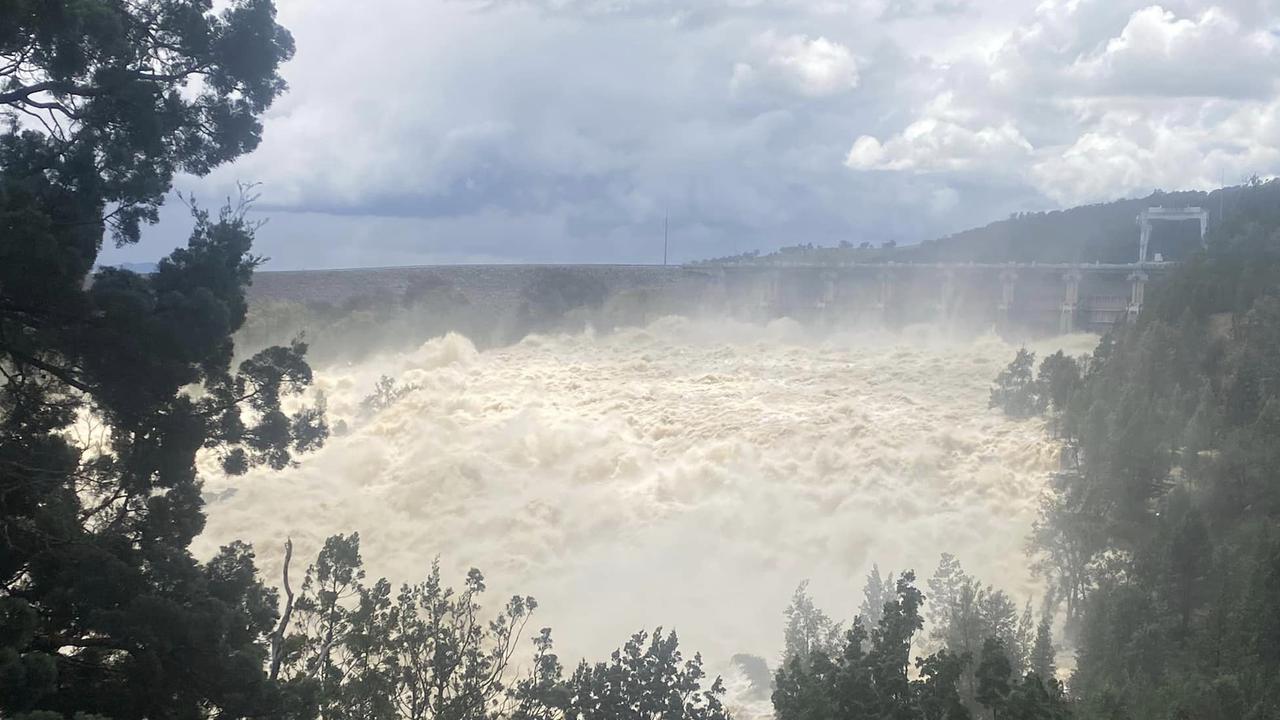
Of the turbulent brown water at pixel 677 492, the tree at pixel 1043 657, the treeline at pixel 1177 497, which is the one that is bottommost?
the turbulent brown water at pixel 677 492

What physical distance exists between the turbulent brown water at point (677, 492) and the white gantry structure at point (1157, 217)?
11332mm

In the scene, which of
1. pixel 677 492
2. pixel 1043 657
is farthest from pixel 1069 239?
pixel 1043 657

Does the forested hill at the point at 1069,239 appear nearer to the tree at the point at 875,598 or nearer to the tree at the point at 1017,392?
the tree at the point at 1017,392

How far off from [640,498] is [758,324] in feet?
95.4

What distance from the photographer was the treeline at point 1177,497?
664 inches

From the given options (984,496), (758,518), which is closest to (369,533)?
(758,518)

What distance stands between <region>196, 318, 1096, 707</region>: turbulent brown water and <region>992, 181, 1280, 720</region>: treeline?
2418mm

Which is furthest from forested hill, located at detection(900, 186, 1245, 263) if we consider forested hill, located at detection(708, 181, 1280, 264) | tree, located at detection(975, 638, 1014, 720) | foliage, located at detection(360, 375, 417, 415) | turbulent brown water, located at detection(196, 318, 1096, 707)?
tree, located at detection(975, 638, 1014, 720)

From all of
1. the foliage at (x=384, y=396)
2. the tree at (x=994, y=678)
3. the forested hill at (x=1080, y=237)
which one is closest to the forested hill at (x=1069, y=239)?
the forested hill at (x=1080, y=237)

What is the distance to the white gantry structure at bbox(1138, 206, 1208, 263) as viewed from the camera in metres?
54.6

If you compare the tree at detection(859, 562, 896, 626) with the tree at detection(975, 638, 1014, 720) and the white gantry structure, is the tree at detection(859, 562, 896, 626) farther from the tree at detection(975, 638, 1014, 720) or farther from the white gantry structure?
the white gantry structure

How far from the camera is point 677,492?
3666cm

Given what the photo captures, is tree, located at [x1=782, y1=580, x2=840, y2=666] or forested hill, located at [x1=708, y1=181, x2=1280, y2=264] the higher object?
forested hill, located at [x1=708, y1=181, x2=1280, y2=264]

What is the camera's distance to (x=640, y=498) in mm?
36531
